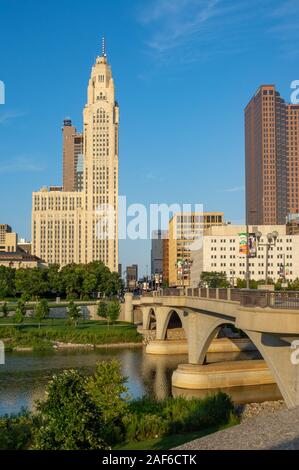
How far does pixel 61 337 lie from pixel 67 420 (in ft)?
209

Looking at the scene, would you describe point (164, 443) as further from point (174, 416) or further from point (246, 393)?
point (246, 393)

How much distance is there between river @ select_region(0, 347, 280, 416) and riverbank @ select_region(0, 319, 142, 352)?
366 centimetres

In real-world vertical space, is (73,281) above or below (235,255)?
below

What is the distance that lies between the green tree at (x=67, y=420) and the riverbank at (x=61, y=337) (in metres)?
57.0

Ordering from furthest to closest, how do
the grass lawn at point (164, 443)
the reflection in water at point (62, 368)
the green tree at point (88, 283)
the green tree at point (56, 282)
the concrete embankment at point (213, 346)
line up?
the green tree at point (88, 283) < the green tree at point (56, 282) < the concrete embankment at point (213, 346) < the reflection in water at point (62, 368) < the grass lawn at point (164, 443)

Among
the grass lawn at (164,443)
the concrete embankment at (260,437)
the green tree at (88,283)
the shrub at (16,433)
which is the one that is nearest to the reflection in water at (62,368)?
the shrub at (16,433)

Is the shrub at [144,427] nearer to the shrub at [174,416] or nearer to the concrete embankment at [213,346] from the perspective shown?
the shrub at [174,416]

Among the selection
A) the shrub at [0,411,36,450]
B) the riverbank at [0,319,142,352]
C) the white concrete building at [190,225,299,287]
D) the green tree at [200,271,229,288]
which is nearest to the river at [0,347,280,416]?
the riverbank at [0,319,142,352]

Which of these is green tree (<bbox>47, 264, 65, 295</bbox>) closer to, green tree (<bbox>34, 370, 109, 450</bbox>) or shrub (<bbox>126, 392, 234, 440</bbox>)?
shrub (<bbox>126, 392, 234, 440</bbox>)

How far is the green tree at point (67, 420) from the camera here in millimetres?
19656

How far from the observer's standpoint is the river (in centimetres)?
4475

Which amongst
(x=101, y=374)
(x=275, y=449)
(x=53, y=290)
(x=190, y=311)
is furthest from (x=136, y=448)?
(x=53, y=290)

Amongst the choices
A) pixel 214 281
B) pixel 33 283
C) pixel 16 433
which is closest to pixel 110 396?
pixel 16 433

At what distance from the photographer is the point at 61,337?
82125 mm
